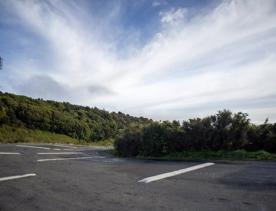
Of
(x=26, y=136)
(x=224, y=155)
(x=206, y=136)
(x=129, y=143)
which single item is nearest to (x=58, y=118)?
(x=26, y=136)

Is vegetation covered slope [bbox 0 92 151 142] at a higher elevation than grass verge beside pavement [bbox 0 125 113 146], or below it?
higher

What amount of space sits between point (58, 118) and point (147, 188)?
103ft

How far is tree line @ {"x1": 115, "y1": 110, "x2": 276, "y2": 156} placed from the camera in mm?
12422

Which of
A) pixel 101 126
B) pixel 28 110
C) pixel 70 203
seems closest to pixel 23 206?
pixel 70 203

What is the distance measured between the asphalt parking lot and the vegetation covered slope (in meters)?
19.1

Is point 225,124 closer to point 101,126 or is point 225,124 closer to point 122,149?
point 122,149

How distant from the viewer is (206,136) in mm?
13102

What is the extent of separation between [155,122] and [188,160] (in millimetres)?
4011

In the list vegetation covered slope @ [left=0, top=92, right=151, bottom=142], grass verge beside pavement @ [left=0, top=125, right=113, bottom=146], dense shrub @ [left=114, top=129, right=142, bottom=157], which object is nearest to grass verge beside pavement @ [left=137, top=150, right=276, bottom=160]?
dense shrub @ [left=114, top=129, right=142, bottom=157]

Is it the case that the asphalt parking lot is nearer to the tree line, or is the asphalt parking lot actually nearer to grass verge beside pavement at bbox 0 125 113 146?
the tree line

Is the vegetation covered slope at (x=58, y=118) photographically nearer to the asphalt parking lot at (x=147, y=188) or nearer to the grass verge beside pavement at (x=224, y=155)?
the grass verge beside pavement at (x=224, y=155)

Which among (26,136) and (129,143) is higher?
(26,136)

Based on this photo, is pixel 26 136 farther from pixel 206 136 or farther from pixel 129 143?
pixel 206 136

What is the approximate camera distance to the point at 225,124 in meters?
12.9
